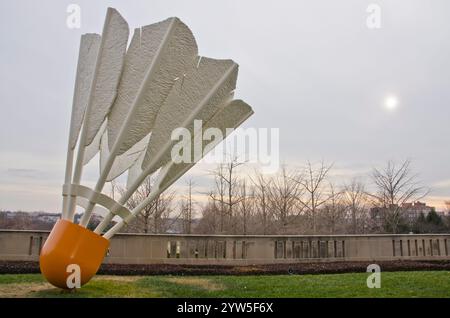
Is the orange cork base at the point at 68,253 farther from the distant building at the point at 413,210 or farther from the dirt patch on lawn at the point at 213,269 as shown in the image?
the distant building at the point at 413,210

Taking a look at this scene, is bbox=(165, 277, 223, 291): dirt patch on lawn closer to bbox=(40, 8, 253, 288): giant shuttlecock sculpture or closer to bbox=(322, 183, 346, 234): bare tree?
bbox=(40, 8, 253, 288): giant shuttlecock sculpture

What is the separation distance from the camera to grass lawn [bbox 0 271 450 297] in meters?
6.10

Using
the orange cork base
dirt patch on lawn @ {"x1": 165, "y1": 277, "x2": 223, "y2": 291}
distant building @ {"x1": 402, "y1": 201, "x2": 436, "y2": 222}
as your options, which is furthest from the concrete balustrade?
distant building @ {"x1": 402, "y1": 201, "x2": 436, "y2": 222}

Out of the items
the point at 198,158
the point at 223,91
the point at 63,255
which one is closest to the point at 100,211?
the point at 63,255

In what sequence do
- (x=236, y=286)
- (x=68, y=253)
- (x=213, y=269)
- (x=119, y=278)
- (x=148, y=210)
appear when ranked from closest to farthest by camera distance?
(x=68, y=253) < (x=236, y=286) < (x=119, y=278) < (x=213, y=269) < (x=148, y=210)

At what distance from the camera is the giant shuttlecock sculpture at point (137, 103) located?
19.0 feet

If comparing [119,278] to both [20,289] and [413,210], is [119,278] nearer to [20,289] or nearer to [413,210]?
[20,289]

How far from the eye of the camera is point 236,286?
7121mm

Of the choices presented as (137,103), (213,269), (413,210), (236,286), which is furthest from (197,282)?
(413,210)

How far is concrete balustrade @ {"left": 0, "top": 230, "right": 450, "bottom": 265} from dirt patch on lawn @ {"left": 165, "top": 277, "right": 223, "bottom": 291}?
2.44 m

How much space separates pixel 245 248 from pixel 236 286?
161 inches

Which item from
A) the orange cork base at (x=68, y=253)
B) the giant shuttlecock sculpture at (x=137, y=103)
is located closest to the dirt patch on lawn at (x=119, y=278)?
the giant shuttlecock sculpture at (x=137, y=103)
